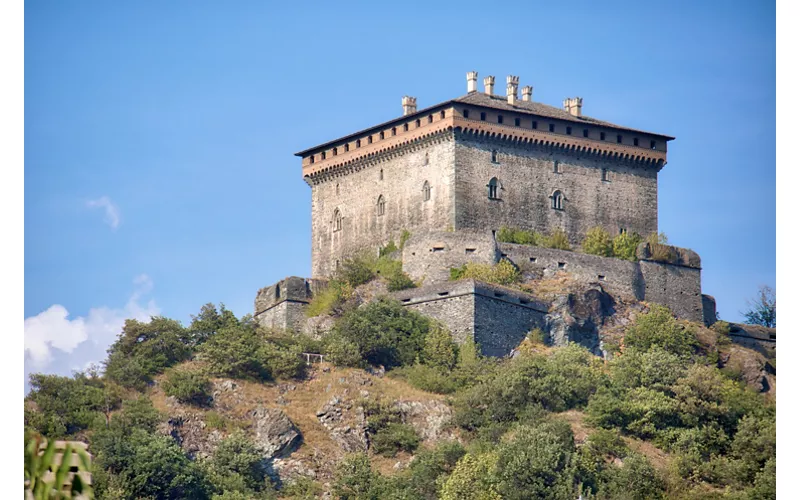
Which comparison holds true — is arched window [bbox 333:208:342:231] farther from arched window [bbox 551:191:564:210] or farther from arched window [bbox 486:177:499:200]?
arched window [bbox 551:191:564:210]

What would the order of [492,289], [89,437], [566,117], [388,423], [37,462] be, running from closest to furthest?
[37,462], [89,437], [388,423], [492,289], [566,117]

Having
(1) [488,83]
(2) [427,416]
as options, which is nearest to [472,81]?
(1) [488,83]

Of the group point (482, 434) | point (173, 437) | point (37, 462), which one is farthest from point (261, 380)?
point (37, 462)

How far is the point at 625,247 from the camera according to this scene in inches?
2571

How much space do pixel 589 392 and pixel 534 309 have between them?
635cm

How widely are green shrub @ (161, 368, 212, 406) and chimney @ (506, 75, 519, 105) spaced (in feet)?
73.7

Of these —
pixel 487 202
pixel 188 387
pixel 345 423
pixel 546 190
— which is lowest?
pixel 345 423

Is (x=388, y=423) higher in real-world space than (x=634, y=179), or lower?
lower

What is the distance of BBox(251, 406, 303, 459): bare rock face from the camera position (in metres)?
51.3

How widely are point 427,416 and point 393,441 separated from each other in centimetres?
221

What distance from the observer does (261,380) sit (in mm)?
55438

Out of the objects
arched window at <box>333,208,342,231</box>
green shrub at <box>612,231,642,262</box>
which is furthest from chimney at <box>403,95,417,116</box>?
green shrub at <box>612,231,642,262</box>

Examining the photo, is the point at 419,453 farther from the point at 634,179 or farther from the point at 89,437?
the point at 634,179

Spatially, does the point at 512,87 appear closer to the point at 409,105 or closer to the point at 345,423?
the point at 409,105
